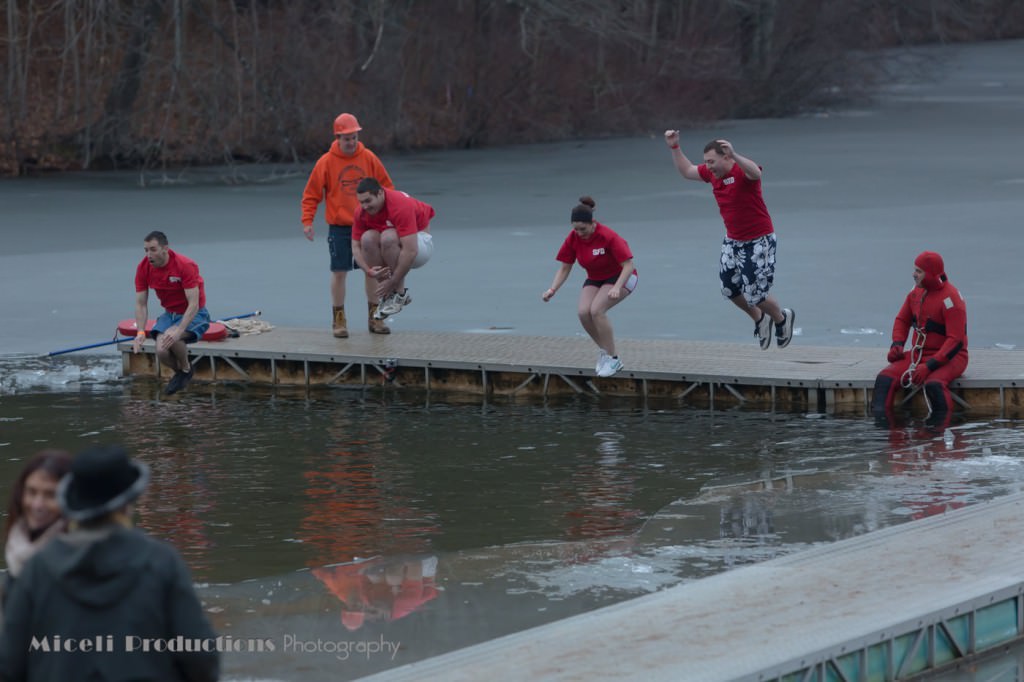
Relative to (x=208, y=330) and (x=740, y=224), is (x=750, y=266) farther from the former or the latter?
(x=208, y=330)

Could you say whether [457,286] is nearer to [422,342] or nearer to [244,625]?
[422,342]

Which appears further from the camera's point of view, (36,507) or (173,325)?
(173,325)

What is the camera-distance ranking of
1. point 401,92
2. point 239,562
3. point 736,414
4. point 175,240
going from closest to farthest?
point 239,562, point 736,414, point 175,240, point 401,92

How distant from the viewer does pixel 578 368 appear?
10.9 m

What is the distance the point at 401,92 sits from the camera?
91.5ft

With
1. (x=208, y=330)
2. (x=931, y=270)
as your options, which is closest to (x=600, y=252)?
(x=931, y=270)

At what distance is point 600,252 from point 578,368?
33.7 inches

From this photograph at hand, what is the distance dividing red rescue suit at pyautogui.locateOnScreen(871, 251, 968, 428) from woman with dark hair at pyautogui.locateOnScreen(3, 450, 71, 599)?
22.8ft

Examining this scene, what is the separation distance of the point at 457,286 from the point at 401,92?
44.5ft

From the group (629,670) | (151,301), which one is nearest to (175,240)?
(151,301)

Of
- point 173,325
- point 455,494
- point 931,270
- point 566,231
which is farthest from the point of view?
point 566,231

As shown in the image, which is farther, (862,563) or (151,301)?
(151,301)

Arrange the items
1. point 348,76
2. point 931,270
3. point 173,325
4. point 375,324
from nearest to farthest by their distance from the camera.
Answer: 1. point 931,270
2. point 173,325
3. point 375,324
4. point 348,76

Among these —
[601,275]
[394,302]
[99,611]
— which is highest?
[601,275]
